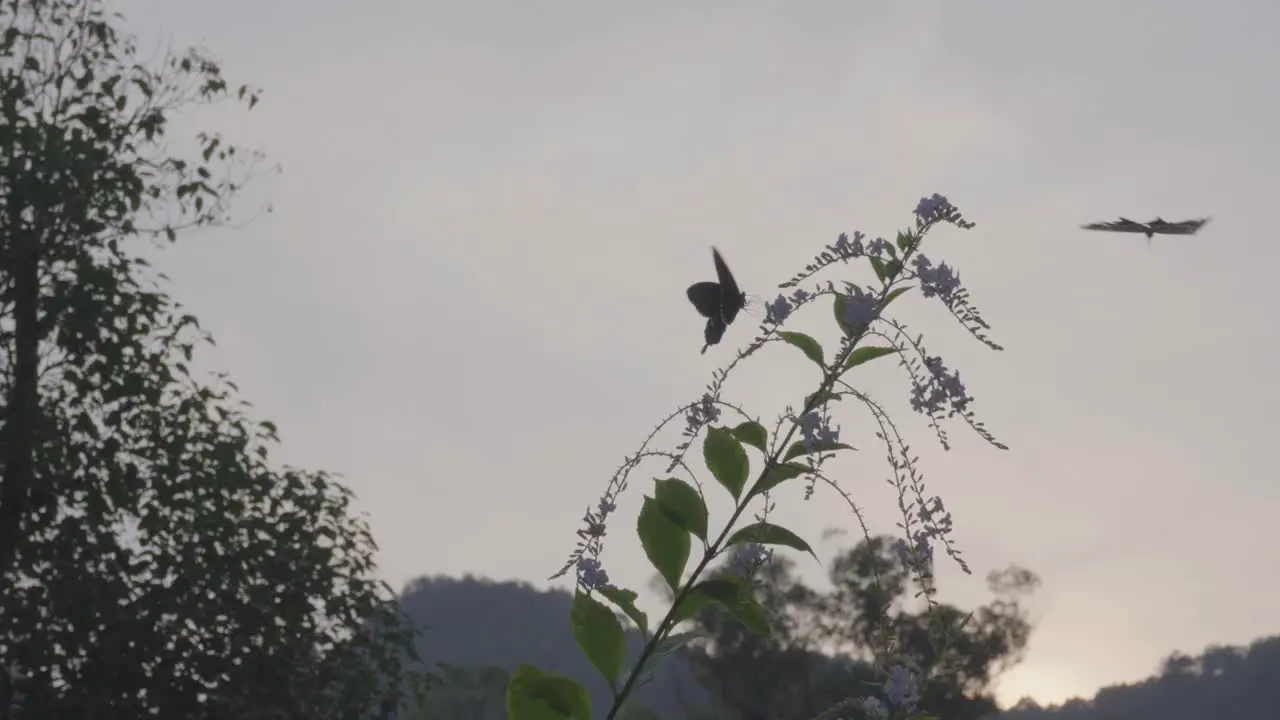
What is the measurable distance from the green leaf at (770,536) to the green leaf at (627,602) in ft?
0.68

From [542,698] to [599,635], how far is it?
0.51 feet

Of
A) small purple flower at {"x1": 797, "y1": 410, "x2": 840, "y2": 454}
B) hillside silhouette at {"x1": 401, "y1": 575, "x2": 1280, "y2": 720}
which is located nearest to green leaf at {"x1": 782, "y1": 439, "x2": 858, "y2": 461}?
small purple flower at {"x1": 797, "y1": 410, "x2": 840, "y2": 454}

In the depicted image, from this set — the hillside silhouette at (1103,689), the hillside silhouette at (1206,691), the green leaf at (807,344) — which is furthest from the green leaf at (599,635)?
the hillside silhouette at (1206,691)

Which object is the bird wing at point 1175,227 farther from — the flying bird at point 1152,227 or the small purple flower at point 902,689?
the small purple flower at point 902,689

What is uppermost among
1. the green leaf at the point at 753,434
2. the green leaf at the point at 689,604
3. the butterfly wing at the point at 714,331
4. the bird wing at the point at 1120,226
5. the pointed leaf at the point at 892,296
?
the butterfly wing at the point at 714,331

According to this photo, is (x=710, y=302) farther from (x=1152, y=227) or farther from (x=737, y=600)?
(x=1152, y=227)

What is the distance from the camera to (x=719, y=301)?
3.11 metres

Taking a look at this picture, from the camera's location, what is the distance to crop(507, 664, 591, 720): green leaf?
2281 millimetres

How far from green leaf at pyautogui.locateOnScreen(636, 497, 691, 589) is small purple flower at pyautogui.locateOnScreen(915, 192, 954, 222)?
75 cm

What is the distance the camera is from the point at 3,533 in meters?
16.1

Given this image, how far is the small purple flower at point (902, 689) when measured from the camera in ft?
7.32

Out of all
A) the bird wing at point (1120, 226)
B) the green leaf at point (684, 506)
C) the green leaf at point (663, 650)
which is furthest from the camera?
the green leaf at point (684, 506)

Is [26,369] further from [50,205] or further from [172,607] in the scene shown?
[172,607]

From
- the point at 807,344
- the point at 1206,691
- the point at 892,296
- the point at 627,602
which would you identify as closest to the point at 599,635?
the point at 627,602
